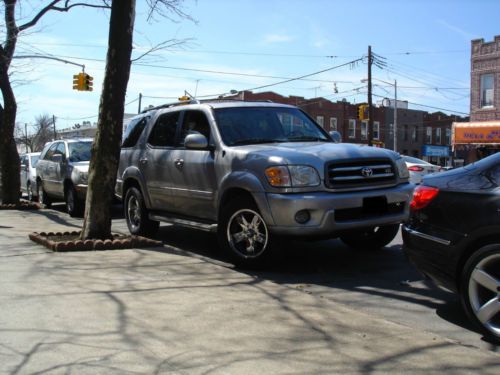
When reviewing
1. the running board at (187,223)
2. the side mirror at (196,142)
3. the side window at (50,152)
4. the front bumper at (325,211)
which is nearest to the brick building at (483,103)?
the side window at (50,152)

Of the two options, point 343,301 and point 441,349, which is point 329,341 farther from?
point 343,301

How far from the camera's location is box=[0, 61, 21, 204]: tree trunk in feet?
48.9

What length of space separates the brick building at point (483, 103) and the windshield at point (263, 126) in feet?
79.1

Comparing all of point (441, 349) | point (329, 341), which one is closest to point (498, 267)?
point (441, 349)

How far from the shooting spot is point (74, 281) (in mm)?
5531

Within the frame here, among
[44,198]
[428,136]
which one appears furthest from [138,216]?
[428,136]

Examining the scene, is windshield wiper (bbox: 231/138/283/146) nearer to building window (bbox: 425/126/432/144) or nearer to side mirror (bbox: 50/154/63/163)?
side mirror (bbox: 50/154/63/163)

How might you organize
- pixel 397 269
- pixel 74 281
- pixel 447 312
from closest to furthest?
1. pixel 447 312
2. pixel 74 281
3. pixel 397 269

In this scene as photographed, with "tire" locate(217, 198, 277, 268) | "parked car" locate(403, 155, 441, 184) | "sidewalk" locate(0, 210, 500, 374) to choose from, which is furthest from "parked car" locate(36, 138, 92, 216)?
"parked car" locate(403, 155, 441, 184)

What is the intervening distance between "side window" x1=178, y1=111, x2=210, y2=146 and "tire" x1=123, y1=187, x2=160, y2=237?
1363mm

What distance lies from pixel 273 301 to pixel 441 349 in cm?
159

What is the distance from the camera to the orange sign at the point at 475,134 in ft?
94.3

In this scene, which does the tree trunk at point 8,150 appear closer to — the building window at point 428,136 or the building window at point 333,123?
the building window at point 333,123

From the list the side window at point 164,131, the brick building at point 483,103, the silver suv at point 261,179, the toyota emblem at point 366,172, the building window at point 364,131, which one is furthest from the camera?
the building window at point 364,131
